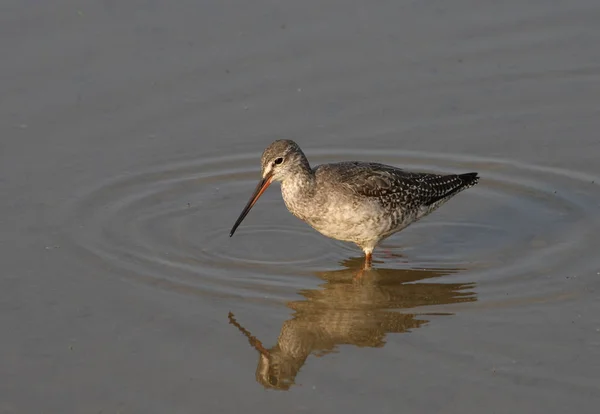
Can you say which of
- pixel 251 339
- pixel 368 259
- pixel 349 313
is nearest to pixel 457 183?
pixel 368 259

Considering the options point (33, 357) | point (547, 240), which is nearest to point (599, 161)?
point (547, 240)

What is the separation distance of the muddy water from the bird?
0.44 m

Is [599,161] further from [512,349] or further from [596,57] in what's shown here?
[512,349]

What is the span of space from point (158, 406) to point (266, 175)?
370cm

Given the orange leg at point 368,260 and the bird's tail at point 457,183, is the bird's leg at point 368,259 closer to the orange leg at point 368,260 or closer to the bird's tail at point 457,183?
the orange leg at point 368,260

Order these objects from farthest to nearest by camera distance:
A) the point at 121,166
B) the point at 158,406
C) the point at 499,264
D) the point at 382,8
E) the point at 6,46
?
1. the point at 382,8
2. the point at 6,46
3. the point at 121,166
4. the point at 499,264
5. the point at 158,406

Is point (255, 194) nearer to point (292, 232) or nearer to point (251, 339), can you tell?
point (292, 232)

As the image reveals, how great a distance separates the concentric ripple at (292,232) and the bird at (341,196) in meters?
0.45

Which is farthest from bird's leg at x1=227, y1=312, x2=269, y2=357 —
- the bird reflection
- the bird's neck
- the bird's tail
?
the bird's tail

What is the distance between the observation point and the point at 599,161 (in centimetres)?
1398

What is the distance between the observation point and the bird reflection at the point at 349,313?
1022cm

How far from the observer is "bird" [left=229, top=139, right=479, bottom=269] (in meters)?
12.1

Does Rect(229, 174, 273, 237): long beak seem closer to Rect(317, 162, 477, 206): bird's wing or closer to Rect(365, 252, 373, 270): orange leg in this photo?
Rect(317, 162, 477, 206): bird's wing

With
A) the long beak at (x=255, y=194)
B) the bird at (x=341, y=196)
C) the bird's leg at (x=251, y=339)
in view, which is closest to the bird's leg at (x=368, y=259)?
the bird at (x=341, y=196)
